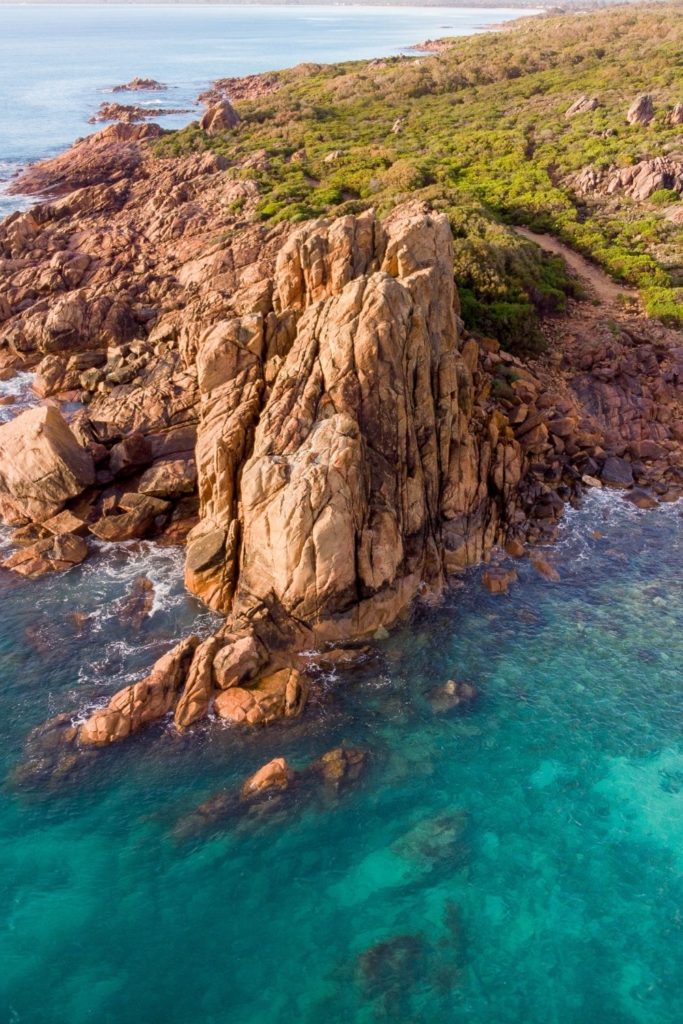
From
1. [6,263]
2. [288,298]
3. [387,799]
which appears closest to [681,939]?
[387,799]

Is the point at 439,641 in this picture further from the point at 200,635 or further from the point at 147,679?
the point at 147,679

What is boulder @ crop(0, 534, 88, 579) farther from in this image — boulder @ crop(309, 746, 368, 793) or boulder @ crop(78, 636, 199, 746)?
boulder @ crop(309, 746, 368, 793)

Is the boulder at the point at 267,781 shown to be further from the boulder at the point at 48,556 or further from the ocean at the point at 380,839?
the boulder at the point at 48,556

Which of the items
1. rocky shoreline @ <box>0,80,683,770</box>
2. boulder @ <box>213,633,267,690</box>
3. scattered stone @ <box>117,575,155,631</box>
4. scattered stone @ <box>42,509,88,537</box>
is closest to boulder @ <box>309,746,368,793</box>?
rocky shoreline @ <box>0,80,683,770</box>

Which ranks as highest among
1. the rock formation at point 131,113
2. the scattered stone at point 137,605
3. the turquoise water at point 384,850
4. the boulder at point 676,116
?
the rock formation at point 131,113

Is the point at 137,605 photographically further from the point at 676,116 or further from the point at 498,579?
the point at 676,116

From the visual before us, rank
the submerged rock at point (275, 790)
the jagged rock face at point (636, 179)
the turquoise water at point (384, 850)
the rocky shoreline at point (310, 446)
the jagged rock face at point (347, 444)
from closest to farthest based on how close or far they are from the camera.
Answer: the turquoise water at point (384, 850) < the submerged rock at point (275, 790) < the rocky shoreline at point (310, 446) < the jagged rock face at point (347, 444) < the jagged rock face at point (636, 179)

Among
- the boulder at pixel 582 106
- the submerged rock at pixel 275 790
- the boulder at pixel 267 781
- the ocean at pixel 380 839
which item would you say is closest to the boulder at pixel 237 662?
the ocean at pixel 380 839
